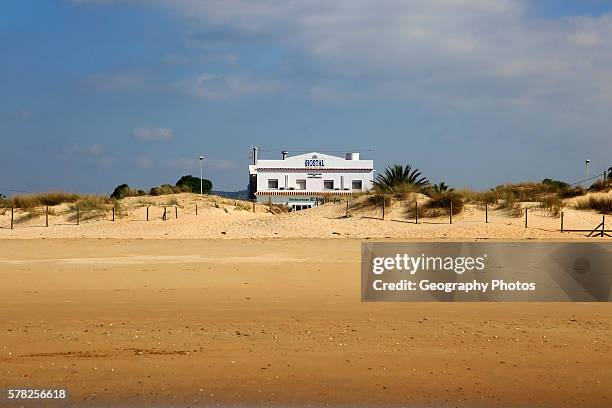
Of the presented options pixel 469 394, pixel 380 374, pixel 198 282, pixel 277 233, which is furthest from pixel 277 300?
pixel 277 233

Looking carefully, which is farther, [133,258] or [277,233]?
[277,233]

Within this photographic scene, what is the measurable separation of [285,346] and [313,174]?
60.9 metres

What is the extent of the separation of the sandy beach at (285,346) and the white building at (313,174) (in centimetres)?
5465

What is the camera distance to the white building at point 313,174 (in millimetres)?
68062

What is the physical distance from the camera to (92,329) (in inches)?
355

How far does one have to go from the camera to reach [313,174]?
68.9m

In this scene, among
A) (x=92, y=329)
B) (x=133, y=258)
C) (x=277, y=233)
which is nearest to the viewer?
(x=92, y=329)

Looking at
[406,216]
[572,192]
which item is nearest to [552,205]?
[572,192]

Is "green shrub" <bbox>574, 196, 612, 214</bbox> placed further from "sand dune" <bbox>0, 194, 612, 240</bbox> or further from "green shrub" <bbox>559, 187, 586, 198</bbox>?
"green shrub" <bbox>559, 187, 586, 198</bbox>

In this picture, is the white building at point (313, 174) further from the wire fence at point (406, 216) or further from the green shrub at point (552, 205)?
the green shrub at point (552, 205)

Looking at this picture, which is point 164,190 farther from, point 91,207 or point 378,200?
point 378,200

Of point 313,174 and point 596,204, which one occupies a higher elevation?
point 313,174

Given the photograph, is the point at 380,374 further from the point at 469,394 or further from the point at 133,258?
the point at 133,258

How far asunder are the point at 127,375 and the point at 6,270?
8.96 meters
